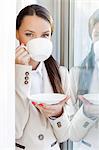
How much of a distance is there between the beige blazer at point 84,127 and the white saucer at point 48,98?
9 centimetres

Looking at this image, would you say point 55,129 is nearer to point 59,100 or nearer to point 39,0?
point 59,100

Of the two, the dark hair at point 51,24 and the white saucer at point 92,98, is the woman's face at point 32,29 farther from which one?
the white saucer at point 92,98

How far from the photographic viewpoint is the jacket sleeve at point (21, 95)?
26.0 inches

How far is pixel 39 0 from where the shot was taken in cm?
83

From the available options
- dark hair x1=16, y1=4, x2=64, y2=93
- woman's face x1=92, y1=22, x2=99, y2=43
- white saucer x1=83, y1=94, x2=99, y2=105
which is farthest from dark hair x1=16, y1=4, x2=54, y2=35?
white saucer x1=83, y1=94, x2=99, y2=105

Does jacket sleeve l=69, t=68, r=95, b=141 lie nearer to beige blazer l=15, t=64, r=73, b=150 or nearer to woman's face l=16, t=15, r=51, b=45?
beige blazer l=15, t=64, r=73, b=150

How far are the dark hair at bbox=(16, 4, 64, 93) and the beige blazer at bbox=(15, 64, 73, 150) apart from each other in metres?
0.08

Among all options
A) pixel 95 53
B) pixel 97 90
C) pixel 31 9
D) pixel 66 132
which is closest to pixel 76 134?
pixel 66 132

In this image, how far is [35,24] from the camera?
72 cm

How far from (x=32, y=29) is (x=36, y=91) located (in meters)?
0.19

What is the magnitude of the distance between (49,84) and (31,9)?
0.77ft

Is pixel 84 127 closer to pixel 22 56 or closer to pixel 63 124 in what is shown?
pixel 63 124

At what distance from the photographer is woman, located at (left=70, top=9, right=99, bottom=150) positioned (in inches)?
29.2
